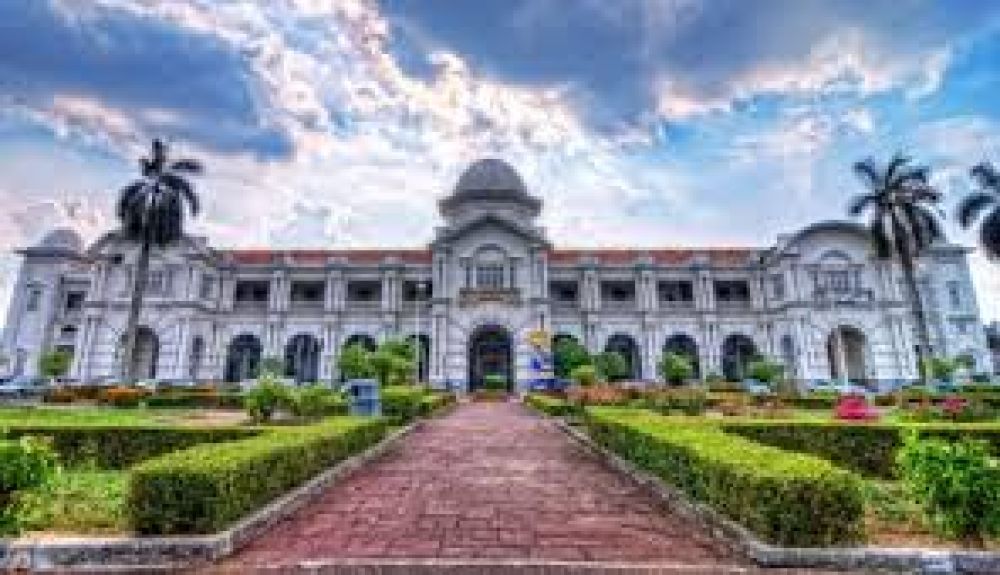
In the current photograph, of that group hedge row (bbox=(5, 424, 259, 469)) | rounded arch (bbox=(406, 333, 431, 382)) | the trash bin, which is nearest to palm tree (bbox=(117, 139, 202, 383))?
rounded arch (bbox=(406, 333, 431, 382))

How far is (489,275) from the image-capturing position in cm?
4588

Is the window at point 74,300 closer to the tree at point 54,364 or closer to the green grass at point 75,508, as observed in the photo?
the tree at point 54,364

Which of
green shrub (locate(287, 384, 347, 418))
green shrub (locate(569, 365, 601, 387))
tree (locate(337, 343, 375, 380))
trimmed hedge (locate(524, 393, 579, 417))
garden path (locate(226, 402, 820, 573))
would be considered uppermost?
tree (locate(337, 343, 375, 380))

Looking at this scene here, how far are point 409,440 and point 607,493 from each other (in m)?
7.86

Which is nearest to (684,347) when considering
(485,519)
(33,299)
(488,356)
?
(488,356)

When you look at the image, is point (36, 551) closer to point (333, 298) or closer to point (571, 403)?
point (571, 403)

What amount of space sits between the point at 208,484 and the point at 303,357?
151ft

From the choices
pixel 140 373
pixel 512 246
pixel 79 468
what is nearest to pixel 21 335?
pixel 140 373

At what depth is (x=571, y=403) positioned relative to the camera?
23.3m

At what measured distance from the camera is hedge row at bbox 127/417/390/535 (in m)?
6.09

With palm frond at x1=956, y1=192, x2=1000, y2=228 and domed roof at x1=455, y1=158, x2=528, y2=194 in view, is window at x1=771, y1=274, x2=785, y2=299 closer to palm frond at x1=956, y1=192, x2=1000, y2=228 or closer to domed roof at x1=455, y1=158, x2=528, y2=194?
palm frond at x1=956, y1=192, x2=1000, y2=228

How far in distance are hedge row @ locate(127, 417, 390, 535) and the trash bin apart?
11.7 m

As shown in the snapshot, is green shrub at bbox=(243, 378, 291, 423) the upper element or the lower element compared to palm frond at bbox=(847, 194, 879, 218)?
lower

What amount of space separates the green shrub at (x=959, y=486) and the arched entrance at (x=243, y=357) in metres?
48.7
